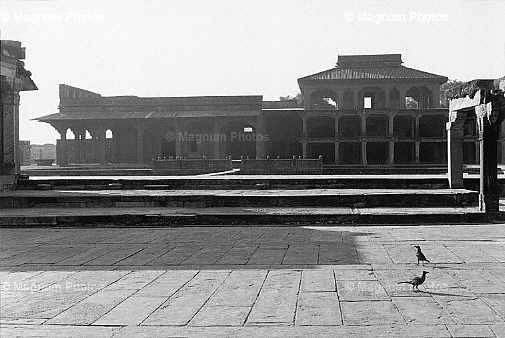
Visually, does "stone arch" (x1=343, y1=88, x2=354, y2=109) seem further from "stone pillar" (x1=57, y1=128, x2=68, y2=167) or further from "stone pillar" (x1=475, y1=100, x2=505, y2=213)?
"stone pillar" (x1=475, y1=100, x2=505, y2=213)

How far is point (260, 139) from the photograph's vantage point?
3572cm

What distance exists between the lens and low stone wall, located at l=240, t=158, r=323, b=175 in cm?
2341

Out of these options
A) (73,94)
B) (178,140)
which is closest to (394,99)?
(178,140)

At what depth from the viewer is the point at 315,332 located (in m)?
3.78

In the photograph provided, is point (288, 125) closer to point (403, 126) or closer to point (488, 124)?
point (403, 126)

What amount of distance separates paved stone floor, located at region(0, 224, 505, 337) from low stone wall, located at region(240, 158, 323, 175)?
1498 cm

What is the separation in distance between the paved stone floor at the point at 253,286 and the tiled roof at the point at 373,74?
100 feet

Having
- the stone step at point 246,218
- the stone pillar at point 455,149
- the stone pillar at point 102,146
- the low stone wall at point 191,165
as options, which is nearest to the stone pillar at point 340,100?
the low stone wall at point 191,165

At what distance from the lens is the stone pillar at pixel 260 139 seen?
35.6 m

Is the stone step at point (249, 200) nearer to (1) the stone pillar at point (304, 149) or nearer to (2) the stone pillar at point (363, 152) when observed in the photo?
(2) the stone pillar at point (363, 152)

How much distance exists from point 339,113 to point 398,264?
96.3 feet

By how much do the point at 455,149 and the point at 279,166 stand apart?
1143 cm

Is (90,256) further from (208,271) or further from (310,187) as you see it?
(310,187)

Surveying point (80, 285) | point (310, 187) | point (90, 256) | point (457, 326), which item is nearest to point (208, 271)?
point (80, 285)
